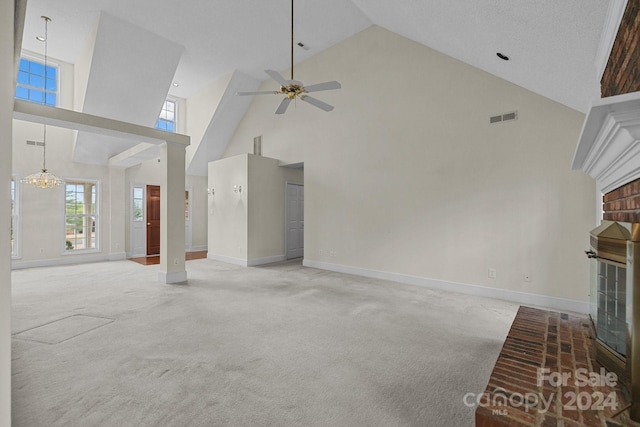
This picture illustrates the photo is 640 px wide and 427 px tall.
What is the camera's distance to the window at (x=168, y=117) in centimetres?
882

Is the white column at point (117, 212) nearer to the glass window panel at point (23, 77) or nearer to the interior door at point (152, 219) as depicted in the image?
the interior door at point (152, 219)

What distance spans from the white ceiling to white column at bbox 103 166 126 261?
2807 millimetres

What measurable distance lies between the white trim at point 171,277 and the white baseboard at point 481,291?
2.97 meters

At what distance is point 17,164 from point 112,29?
3.70 metres

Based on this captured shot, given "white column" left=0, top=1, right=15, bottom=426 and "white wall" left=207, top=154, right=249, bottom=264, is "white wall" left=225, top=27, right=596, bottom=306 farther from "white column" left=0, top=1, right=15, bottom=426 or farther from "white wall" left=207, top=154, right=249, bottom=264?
"white column" left=0, top=1, right=15, bottom=426

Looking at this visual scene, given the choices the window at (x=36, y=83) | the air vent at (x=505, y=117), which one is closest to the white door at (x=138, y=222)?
the window at (x=36, y=83)

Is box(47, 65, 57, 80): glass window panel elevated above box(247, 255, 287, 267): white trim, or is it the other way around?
box(47, 65, 57, 80): glass window panel

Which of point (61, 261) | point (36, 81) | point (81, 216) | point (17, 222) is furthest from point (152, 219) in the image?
point (36, 81)

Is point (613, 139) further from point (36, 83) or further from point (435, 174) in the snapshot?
point (36, 83)

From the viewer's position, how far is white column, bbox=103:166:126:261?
7902mm

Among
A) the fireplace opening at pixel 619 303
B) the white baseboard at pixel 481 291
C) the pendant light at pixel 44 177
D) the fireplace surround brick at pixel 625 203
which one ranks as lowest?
the white baseboard at pixel 481 291

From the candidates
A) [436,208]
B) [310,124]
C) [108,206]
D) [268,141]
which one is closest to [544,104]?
[436,208]

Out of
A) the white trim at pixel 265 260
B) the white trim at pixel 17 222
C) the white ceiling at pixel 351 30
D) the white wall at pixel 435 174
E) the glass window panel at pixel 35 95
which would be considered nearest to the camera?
the white ceiling at pixel 351 30

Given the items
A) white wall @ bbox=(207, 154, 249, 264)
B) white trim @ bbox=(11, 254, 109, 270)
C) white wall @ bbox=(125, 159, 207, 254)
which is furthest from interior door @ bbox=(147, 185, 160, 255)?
white wall @ bbox=(207, 154, 249, 264)
